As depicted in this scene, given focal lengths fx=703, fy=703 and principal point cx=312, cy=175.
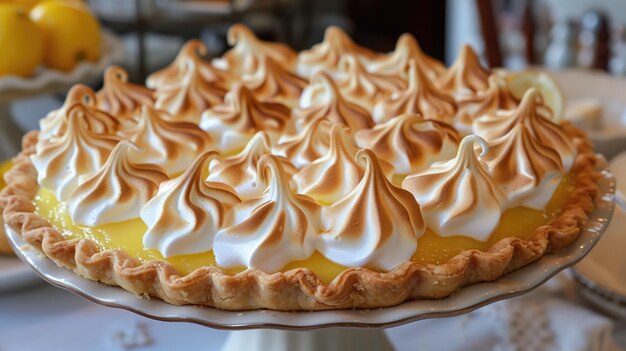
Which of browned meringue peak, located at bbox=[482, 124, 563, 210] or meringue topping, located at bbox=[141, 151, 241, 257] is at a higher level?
meringue topping, located at bbox=[141, 151, 241, 257]

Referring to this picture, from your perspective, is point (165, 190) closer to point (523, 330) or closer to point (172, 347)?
point (172, 347)

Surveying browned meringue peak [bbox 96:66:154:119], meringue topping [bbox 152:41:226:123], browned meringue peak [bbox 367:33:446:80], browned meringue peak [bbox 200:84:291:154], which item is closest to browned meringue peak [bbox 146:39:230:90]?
meringue topping [bbox 152:41:226:123]

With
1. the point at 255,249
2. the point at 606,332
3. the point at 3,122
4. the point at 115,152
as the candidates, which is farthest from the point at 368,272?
the point at 3,122

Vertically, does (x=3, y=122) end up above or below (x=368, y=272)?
below

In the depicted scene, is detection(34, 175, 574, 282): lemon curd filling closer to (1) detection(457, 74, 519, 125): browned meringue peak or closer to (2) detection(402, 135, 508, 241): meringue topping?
(2) detection(402, 135, 508, 241): meringue topping

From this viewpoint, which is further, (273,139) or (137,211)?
(273,139)

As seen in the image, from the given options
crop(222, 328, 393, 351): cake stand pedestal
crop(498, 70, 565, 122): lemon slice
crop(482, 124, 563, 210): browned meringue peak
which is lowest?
crop(222, 328, 393, 351): cake stand pedestal
